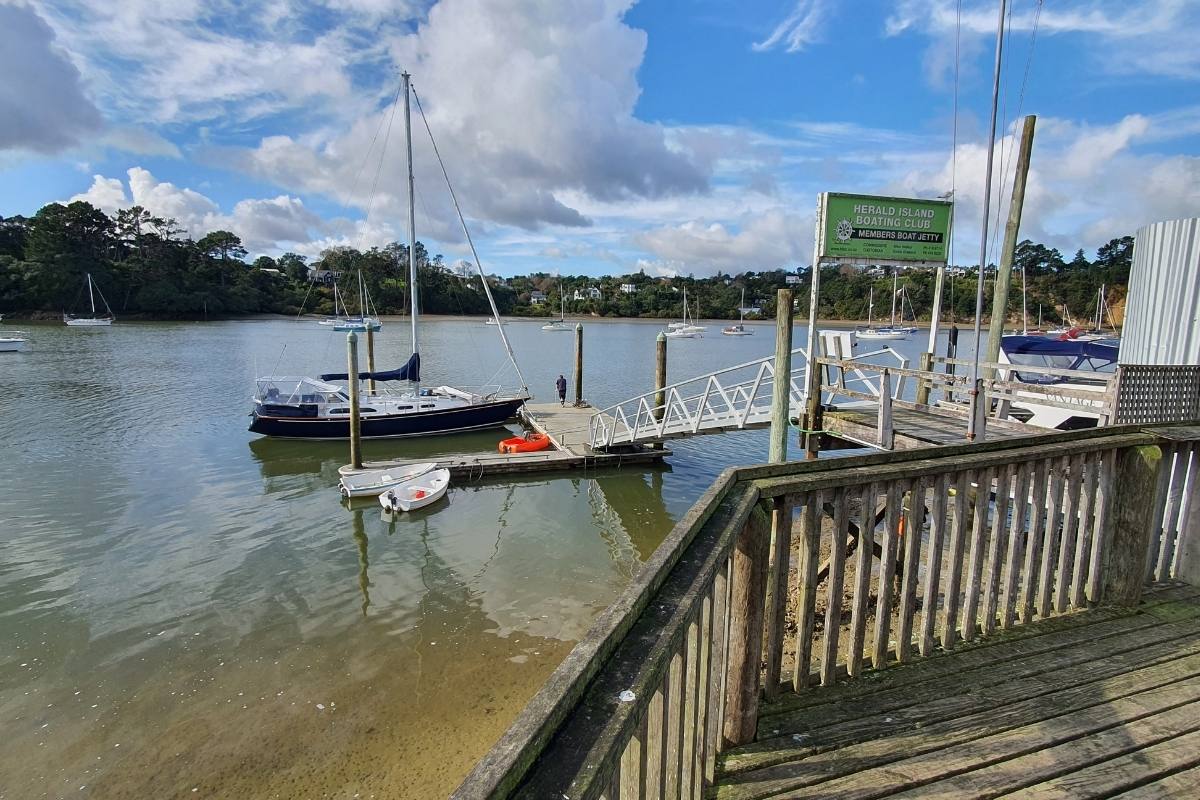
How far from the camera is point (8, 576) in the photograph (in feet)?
33.4

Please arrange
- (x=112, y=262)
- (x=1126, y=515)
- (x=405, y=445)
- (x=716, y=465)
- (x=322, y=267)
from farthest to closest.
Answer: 1. (x=322, y=267)
2. (x=112, y=262)
3. (x=405, y=445)
4. (x=716, y=465)
5. (x=1126, y=515)

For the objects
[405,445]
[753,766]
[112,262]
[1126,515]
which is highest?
[112,262]

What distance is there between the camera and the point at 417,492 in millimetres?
13625

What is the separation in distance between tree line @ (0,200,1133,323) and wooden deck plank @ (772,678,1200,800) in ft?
187

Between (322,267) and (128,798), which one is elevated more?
(322,267)

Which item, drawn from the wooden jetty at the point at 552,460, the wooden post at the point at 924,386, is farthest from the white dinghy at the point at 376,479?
the wooden post at the point at 924,386

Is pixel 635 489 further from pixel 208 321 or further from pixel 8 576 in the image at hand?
pixel 208 321

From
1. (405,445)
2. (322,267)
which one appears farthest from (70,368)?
(322,267)

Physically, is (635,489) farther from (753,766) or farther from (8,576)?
(753,766)

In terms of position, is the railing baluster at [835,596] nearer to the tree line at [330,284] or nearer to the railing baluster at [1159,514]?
the railing baluster at [1159,514]

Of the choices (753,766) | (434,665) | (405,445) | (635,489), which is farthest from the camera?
(405,445)

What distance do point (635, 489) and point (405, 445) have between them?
890 centimetres

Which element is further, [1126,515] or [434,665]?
[434,665]

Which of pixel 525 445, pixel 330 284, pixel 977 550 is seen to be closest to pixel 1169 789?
pixel 977 550
